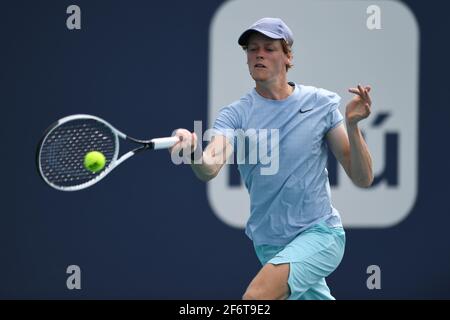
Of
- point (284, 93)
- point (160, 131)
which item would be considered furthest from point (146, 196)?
point (284, 93)

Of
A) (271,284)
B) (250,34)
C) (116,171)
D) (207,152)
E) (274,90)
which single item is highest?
(250,34)

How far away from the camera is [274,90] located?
4.43 metres

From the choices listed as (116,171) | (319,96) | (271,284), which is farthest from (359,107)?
(116,171)

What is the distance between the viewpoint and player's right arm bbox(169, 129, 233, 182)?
3854 millimetres

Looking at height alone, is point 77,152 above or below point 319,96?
below

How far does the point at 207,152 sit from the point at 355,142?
571mm

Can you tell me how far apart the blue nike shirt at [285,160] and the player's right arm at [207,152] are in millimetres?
53

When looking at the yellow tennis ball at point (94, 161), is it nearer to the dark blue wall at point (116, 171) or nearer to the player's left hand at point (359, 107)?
the player's left hand at point (359, 107)

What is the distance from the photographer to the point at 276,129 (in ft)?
14.3

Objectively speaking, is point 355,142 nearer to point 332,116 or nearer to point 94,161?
point 332,116

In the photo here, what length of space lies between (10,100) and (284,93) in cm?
205

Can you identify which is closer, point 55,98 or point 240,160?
point 240,160
